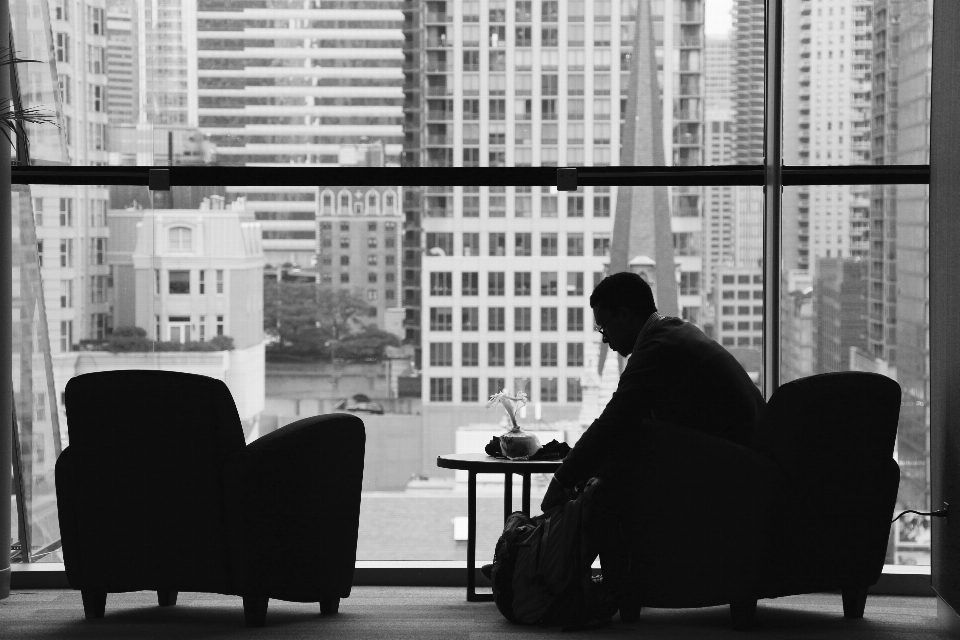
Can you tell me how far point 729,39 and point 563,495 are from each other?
2464 mm

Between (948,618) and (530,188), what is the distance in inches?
99.8

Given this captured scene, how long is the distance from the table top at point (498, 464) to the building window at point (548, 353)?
1040 millimetres

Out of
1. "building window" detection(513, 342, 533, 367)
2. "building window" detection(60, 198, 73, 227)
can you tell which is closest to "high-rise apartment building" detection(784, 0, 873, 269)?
"building window" detection(513, 342, 533, 367)

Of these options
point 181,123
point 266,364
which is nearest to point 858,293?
point 266,364

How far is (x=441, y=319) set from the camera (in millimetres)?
5168

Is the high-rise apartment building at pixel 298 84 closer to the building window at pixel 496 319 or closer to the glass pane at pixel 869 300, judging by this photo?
the building window at pixel 496 319

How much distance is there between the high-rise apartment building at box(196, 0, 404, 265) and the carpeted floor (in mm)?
1767

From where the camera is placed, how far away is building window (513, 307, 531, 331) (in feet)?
16.9

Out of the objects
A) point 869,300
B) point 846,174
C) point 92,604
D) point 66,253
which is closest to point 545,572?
point 92,604

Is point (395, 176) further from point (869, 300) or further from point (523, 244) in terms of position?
point (869, 300)

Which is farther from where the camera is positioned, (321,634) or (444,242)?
(444,242)

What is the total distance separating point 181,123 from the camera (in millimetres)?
5090

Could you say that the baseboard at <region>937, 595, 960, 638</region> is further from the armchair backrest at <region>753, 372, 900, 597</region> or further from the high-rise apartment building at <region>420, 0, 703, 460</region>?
the high-rise apartment building at <region>420, 0, 703, 460</region>

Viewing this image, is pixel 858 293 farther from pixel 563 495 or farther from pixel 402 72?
pixel 402 72
